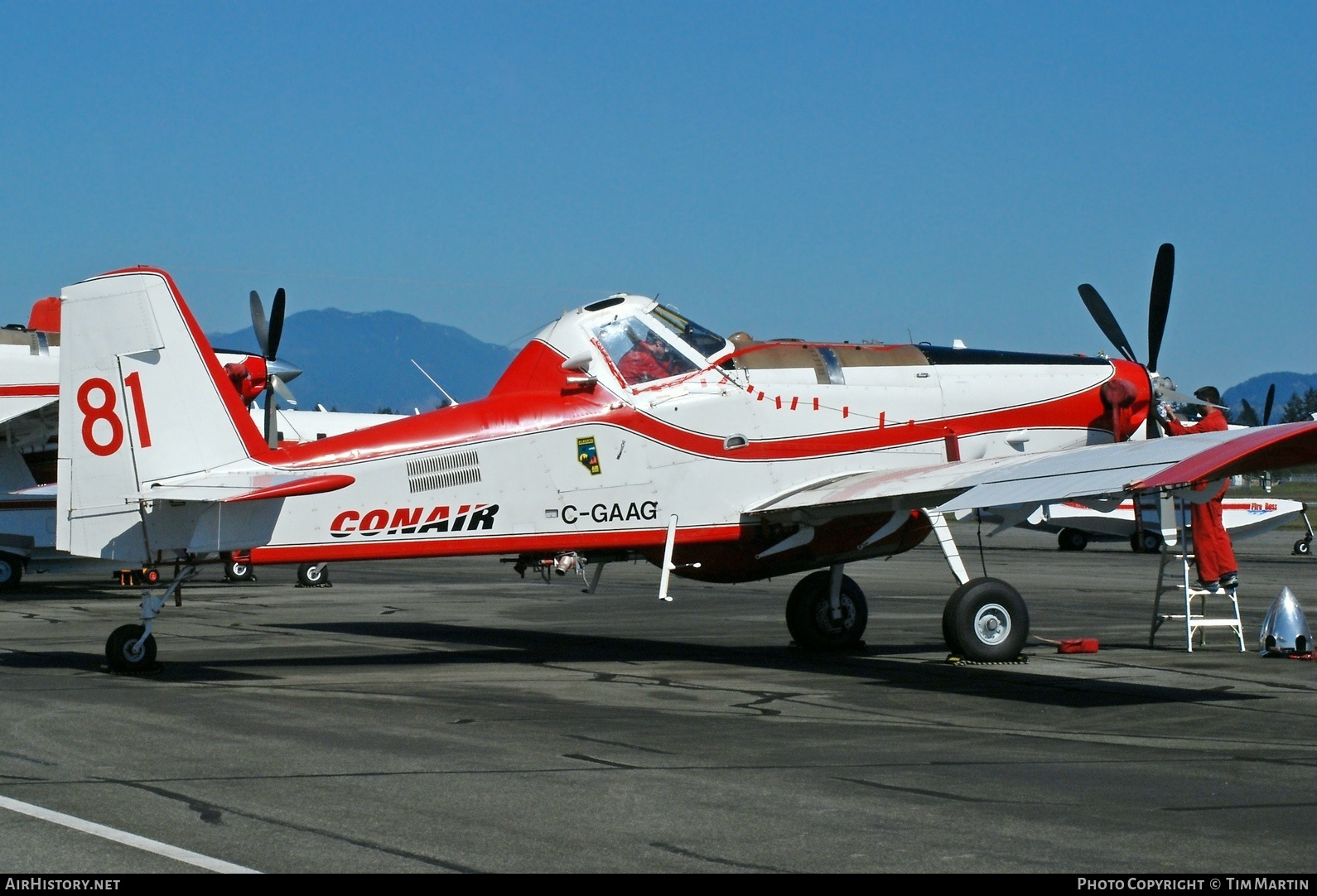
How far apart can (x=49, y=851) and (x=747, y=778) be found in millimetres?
3614

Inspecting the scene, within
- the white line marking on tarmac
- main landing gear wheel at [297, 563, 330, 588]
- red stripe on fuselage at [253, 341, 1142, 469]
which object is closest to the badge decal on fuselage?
red stripe on fuselage at [253, 341, 1142, 469]

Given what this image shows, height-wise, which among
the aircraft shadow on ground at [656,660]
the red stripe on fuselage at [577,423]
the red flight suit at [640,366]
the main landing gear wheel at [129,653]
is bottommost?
the aircraft shadow on ground at [656,660]

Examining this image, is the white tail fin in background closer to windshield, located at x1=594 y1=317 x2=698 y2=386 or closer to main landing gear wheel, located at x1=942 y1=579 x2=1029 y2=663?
Answer: windshield, located at x1=594 y1=317 x2=698 y2=386

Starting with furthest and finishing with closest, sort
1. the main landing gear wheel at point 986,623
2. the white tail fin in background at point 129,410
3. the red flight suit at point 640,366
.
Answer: the red flight suit at point 640,366
the main landing gear wheel at point 986,623
the white tail fin in background at point 129,410

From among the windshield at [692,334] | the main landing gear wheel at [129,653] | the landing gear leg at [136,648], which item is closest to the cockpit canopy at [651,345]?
the windshield at [692,334]

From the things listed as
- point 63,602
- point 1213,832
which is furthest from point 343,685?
point 63,602

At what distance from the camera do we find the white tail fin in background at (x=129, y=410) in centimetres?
1191

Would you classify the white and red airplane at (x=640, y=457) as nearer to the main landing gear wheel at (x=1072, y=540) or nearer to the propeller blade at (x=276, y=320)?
the propeller blade at (x=276, y=320)

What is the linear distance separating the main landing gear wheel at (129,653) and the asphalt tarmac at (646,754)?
18 centimetres

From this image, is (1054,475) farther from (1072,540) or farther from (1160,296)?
(1072,540)

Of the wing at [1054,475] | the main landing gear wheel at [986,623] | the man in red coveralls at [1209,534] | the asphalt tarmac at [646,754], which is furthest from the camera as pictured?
the man in red coveralls at [1209,534]

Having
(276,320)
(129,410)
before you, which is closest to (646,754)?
(129,410)

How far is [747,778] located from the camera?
7824mm

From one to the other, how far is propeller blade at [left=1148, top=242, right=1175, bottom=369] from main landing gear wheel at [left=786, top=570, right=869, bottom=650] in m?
4.13
